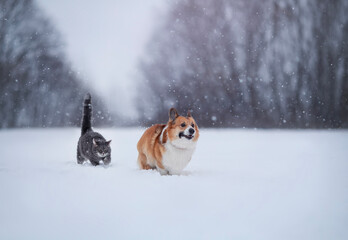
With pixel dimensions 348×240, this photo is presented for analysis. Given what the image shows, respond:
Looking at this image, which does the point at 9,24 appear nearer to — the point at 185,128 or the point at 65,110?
the point at 65,110

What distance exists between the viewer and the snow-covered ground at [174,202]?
2406 mm

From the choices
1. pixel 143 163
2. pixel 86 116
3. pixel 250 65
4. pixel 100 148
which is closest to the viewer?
pixel 143 163

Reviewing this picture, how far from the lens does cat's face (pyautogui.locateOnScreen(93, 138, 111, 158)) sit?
190 inches

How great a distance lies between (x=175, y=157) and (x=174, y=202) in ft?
3.31

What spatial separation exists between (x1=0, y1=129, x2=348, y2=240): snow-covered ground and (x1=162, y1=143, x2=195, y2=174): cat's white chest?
0.14 m

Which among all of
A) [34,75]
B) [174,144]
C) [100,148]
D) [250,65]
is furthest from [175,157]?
[34,75]

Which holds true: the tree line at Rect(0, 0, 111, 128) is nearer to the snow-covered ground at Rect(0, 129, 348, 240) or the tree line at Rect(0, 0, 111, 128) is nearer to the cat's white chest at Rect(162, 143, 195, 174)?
the snow-covered ground at Rect(0, 129, 348, 240)

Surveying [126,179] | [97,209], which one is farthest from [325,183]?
[97,209]

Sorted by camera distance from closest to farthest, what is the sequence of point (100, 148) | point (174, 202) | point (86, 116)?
point (174, 202)
point (100, 148)
point (86, 116)

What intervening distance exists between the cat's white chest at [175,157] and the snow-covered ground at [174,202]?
0.46ft

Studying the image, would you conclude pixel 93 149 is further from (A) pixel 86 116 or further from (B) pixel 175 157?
(B) pixel 175 157

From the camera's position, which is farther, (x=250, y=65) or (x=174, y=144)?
(x=250, y=65)

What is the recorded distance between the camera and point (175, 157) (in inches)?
156

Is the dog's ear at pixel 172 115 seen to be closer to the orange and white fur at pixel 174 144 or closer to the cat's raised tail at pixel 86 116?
the orange and white fur at pixel 174 144
